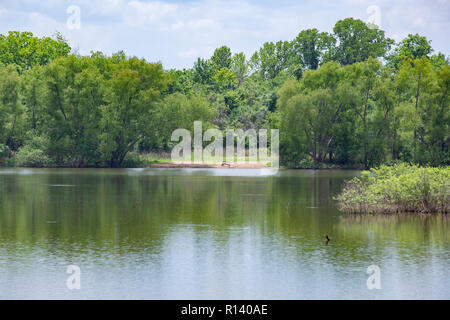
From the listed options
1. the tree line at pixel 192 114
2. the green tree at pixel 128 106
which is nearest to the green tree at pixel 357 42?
the tree line at pixel 192 114

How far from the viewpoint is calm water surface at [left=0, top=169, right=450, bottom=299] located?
18.1 metres

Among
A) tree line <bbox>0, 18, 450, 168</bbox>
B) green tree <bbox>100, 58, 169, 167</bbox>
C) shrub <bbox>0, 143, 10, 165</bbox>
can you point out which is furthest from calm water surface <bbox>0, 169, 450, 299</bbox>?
shrub <bbox>0, 143, 10, 165</bbox>

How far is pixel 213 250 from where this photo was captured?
2389 centimetres

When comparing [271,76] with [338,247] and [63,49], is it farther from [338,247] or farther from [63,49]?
[338,247]

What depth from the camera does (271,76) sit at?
150875 millimetres

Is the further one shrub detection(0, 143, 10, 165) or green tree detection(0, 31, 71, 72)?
green tree detection(0, 31, 71, 72)

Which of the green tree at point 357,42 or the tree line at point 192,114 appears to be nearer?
the tree line at point 192,114

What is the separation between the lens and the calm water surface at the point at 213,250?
18.1 meters

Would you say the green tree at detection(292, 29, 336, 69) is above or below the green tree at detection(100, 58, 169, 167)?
above

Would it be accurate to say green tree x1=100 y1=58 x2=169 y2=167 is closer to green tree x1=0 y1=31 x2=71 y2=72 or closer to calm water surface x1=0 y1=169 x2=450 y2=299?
green tree x1=0 y1=31 x2=71 y2=72

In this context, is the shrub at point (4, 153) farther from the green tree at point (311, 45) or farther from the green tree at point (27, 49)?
the green tree at point (311, 45)

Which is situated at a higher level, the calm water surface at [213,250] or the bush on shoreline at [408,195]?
the bush on shoreline at [408,195]

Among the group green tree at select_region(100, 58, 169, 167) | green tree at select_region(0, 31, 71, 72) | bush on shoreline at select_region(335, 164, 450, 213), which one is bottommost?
bush on shoreline at select_region(335, 164, 450, 213)
